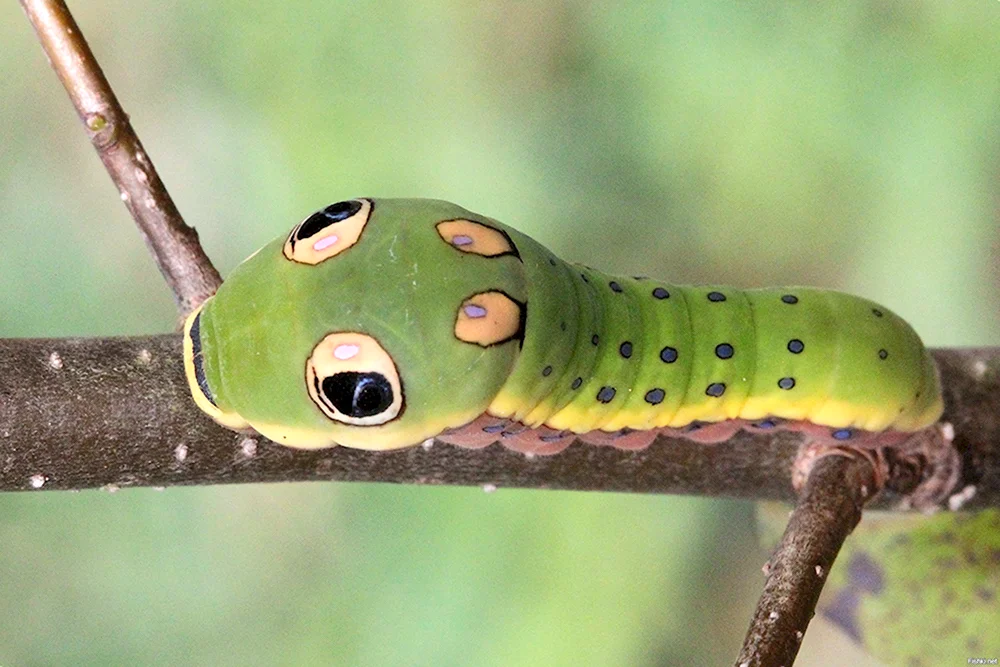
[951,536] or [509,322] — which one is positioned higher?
[509,322]

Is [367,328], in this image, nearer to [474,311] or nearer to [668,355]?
[474,311]

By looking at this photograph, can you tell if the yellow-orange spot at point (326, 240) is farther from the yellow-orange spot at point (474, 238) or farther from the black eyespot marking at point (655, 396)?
the black eyespot marking at point (655, 396)

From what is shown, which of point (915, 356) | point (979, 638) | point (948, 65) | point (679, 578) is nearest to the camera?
point (915, 356)

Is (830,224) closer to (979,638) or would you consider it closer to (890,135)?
(890,135)

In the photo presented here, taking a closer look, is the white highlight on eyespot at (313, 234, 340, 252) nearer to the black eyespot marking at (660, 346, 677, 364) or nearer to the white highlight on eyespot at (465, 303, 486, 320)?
the white highlight on eyespot at (465, 303, 486, 320)

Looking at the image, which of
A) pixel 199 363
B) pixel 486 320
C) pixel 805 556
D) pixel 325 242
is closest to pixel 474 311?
pixel 486 320

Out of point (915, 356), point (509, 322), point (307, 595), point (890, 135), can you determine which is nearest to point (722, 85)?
point (890, 135)
